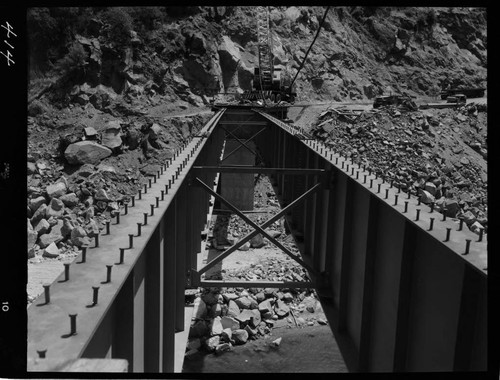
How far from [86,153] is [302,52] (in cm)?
3037

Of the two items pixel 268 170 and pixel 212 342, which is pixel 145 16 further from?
pixel 268 170

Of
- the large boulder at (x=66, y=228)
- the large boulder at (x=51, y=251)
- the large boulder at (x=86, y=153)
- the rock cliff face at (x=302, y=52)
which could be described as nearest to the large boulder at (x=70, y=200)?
the large boulder at (x=66, y=228)

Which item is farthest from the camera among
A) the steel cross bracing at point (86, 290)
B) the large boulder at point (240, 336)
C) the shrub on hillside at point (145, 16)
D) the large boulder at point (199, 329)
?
the shrub on hillside at point (145, 16)

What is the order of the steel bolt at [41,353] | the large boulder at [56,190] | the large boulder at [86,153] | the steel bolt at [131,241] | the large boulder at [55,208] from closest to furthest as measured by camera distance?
the steel bolt at [41,353], the steel bolt at [131,241], the large boulder at [55,208], the large boulder at [56,190], the large boulder at [86,153]

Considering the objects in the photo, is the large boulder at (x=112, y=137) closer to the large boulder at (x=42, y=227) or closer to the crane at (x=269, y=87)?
the large boulder at (x=42, y=227)

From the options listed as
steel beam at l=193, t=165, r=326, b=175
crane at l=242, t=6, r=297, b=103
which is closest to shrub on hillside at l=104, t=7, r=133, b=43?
crane at l=242, t=6, r=297, b=103

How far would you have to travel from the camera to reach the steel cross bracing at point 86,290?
2.31m

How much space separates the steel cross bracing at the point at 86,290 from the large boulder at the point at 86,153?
20640 mm

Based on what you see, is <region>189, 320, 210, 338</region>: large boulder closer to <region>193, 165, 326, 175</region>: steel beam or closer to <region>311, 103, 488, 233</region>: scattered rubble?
<region>193, 165, 326, 175</region>: steel beam

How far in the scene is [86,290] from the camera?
9.07 feet

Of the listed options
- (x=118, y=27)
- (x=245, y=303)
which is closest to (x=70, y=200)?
(x=245, y=303)

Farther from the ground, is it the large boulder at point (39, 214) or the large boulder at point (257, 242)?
the large boulder at point (39, 214)
